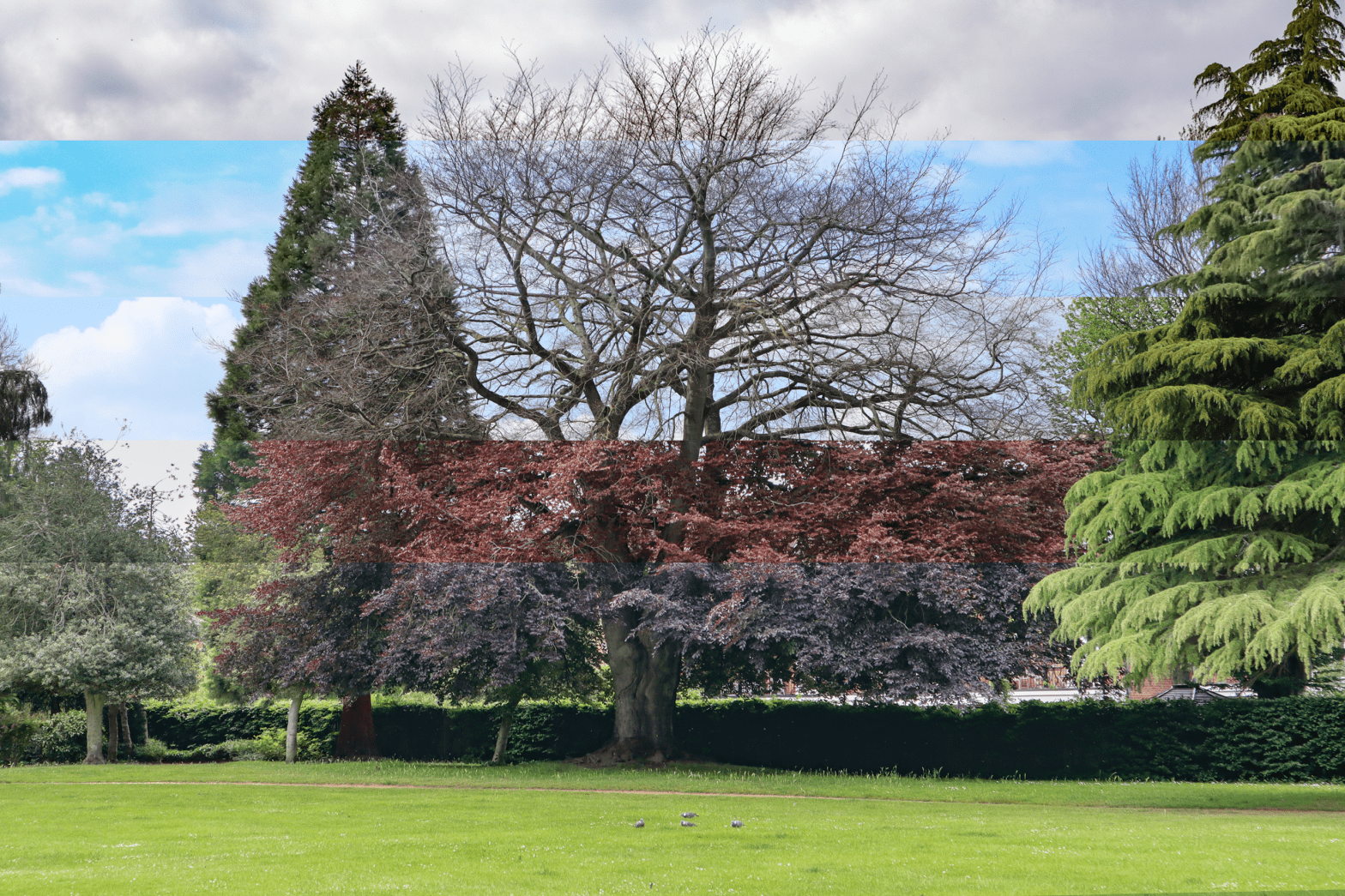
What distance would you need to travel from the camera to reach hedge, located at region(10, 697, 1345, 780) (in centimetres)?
1880

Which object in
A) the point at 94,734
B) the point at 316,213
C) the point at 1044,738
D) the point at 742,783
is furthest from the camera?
the point at 316,213

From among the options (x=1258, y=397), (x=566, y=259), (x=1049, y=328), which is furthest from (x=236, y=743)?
(x=1258, y=397)

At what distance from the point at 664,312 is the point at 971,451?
6.22m

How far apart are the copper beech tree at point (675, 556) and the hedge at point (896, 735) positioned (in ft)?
7.57

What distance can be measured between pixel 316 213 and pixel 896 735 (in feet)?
68.6

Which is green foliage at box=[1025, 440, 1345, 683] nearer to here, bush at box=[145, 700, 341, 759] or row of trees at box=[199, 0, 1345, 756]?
row of trees at box=[199, 0, 1345, 756]

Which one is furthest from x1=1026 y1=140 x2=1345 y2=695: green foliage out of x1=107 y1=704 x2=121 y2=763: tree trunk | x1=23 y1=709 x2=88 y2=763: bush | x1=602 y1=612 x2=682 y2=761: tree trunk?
x1=23 y1=709 x2=88 y2=763: bush

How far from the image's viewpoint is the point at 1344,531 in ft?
44.2

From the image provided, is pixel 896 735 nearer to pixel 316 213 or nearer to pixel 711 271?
pixel 711 271

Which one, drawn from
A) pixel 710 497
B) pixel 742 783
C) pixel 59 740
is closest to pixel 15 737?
pixel 59 740

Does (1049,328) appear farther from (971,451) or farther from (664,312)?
(664,312)

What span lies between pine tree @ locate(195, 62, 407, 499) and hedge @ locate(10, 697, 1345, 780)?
731 centimetres

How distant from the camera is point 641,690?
20359 mm

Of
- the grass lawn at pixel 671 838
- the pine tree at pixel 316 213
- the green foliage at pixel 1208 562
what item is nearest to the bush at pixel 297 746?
the grass lawn at pixel 671 838
